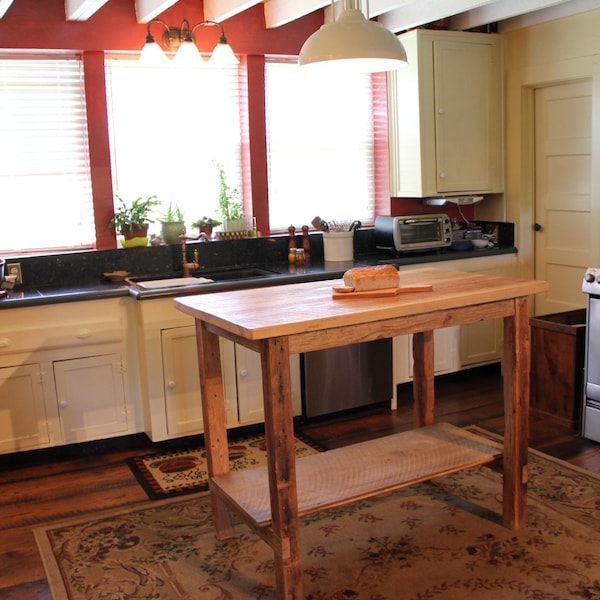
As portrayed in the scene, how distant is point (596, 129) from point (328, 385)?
7.27 feet

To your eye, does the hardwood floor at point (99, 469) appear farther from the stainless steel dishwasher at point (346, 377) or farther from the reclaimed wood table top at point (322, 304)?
the reclaimed wood table top at point (322, 304)

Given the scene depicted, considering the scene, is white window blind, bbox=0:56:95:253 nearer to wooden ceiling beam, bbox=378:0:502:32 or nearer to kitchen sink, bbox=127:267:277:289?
kitchen sink, bbox=127:267:277:289

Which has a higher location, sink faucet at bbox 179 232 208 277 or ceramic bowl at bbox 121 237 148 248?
ceramic bowl at bbox 121 237 148 248

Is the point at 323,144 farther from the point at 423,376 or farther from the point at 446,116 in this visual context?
the point at 423,376

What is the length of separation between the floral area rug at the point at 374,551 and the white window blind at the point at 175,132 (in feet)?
6.78

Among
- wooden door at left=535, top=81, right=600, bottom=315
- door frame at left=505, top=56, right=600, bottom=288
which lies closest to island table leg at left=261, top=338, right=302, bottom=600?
wooden door at left=535, top=81, right=600, bottom=315

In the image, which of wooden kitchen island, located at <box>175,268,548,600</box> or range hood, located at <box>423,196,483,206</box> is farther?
range hood, located at <box>423,196,483,206</box>

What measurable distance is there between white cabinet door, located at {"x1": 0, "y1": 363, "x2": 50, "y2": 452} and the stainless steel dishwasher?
1.45 m

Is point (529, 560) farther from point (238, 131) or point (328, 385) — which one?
point (238, 131)

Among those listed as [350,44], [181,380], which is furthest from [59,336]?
[350,44]

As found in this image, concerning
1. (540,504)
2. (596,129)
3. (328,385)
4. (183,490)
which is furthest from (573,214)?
Result: (183,490)

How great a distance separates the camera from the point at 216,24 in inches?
181

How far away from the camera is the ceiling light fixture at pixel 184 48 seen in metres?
4.22

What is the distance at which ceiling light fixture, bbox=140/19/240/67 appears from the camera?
13.8ft
